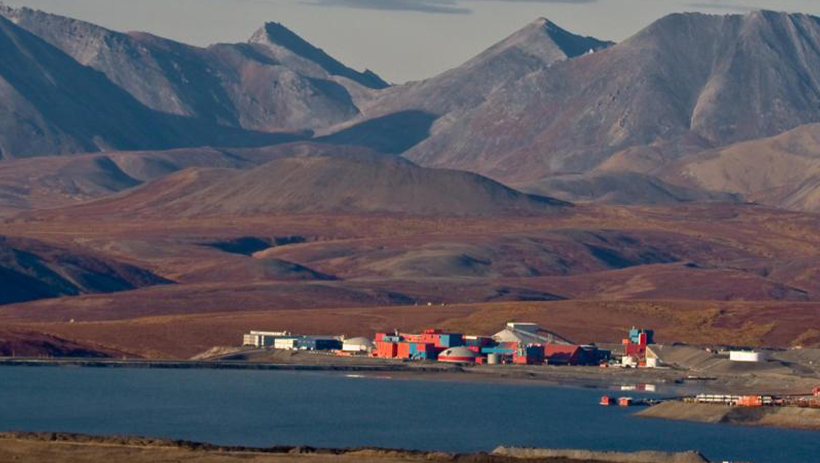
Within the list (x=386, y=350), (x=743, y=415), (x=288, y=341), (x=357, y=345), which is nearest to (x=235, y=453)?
(x=743, y=415)

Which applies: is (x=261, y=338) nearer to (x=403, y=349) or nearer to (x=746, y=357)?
(x=403, y=349)

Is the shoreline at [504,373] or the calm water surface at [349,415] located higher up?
the shoreline at [504,373]

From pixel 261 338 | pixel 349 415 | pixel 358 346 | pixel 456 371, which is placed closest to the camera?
pixel 349 415

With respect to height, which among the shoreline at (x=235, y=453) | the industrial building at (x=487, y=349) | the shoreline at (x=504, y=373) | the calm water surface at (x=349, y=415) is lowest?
the shoreline at (x=235, y=453)

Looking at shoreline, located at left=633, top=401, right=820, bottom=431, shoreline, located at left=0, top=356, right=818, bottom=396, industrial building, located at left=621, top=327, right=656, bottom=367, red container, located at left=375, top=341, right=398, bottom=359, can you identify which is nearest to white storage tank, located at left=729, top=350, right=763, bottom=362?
shoreline, located at left=0, top=356, right=818, bottom=396

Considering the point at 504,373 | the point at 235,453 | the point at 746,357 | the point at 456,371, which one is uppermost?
the point at 746,357

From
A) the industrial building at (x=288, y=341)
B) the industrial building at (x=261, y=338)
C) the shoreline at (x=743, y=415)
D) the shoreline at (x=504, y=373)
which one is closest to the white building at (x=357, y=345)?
the industrial building at (x=288, y=341)

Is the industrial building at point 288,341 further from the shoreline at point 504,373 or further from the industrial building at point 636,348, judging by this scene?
the industrial building at point 636,348

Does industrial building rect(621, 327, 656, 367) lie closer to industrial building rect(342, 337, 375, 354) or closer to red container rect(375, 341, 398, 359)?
red container rect(375, 341, 398, 359)
